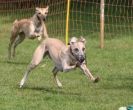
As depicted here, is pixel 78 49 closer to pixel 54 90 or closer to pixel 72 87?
pixel 54 90

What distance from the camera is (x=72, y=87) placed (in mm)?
9992

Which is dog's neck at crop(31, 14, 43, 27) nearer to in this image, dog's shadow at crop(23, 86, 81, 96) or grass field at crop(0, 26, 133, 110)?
grass field at crop(0, 26, 133, 110)

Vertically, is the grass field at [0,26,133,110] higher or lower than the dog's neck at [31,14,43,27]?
lower

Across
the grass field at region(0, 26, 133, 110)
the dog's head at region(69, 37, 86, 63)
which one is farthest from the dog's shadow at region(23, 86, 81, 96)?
the dog's head at region(69, 37, 86, 63)

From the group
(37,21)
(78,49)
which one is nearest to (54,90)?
(78,49)

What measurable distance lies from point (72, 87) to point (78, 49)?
1304 mm

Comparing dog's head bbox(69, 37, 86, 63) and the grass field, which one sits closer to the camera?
the grass field

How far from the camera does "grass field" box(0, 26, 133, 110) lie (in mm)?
8391

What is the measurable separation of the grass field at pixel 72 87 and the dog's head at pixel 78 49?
66cm

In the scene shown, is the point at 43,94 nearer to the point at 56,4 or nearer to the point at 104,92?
the point at 104,92

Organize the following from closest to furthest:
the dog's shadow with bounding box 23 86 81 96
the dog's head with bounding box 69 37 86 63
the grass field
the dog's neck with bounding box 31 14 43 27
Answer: the grass field
the dog's head with bounding box 69 37 86 63
the dog's shadow with bounding box 23 86 81 96
the dog's neck with bounding box 31 14 43 27

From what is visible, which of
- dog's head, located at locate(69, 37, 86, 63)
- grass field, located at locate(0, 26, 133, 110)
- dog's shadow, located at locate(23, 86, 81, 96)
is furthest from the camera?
dog's shadow, located at locate(23, 86, 81, 96)

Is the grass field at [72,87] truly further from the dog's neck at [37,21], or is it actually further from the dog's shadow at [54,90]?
the dog's neck at [37,21]

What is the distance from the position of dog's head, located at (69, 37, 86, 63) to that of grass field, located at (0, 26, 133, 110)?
0.66 m
